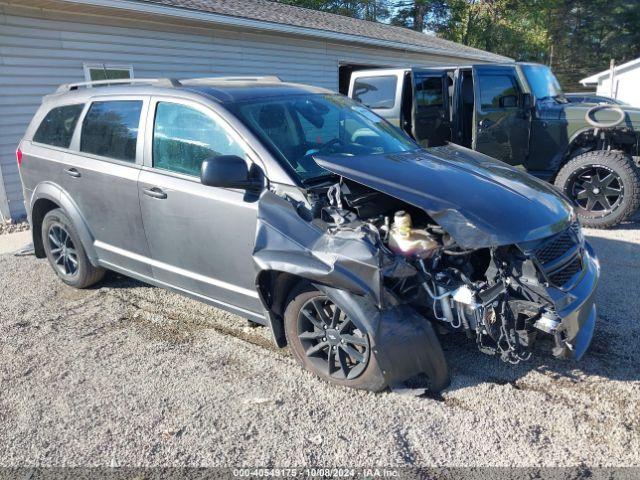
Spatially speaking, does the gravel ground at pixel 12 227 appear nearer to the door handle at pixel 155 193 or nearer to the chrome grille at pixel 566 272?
the door handle at pixel 155 193

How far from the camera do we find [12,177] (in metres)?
7.83

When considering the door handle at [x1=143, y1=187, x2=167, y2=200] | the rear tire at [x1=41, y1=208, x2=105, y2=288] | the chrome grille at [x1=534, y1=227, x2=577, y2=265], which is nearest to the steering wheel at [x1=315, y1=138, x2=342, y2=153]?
the door handle at [x1=143, y1=187, x2=167, y2=200]

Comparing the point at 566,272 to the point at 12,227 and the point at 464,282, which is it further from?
the point at 12,227

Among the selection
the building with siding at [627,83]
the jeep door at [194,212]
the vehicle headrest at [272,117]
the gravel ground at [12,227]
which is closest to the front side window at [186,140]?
the jeep door at [194,212]

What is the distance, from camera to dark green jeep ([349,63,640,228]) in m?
6.32

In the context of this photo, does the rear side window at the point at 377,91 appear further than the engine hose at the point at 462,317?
Yes

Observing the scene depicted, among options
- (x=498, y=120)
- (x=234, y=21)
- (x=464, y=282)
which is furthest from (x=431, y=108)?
(x=464, y=282)

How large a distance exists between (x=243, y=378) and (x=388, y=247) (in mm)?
1304

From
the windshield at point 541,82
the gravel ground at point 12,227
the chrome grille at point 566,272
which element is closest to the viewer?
the chrome grille at point 566,272

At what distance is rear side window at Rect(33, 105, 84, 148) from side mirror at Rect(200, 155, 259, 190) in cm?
217

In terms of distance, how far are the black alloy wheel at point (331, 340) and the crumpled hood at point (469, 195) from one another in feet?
2.59

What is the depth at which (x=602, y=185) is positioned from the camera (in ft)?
20.6

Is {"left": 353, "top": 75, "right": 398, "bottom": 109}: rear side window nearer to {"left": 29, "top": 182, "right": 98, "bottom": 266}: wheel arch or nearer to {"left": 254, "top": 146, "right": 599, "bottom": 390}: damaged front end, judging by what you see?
{"left": 29, "top": 182, "right": 98, "bottom": 266}: wheel arch

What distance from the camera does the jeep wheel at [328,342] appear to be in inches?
117
